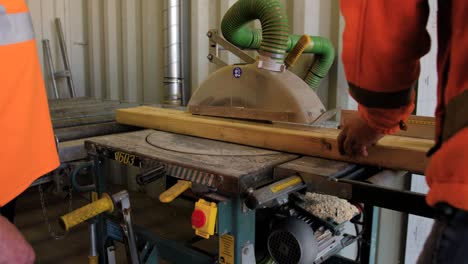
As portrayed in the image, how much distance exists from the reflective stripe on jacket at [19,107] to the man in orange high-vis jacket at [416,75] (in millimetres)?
562

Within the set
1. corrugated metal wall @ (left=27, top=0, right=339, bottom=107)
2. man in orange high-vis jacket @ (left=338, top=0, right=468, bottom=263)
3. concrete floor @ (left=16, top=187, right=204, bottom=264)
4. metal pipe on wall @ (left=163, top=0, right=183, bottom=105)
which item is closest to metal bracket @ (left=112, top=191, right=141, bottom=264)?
man in orange high-vis jacket @ (left=338, top=0, right=468, bottom=263)

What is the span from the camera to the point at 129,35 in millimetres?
3342

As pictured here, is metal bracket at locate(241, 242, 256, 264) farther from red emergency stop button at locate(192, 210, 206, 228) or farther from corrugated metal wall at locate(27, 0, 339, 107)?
corrugated metal wall at locate(27, 0, 339, 107)

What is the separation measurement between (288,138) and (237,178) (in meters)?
0.34

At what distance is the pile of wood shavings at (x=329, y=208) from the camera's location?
1417mm

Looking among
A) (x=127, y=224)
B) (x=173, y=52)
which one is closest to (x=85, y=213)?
(x=127, y=224)

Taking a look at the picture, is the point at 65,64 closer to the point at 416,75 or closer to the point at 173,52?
the point at 173,52

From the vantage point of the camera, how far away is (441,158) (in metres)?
0.54

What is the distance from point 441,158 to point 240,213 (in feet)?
2.19

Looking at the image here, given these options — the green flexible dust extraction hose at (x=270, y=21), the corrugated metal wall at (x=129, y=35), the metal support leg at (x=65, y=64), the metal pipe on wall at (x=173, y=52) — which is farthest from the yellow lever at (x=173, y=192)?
the metal support leg at (x=65, y=64)

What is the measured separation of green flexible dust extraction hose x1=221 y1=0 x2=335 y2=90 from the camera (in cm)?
155

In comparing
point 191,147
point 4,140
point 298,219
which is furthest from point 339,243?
point 4,140

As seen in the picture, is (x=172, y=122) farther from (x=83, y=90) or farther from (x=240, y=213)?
(x=83, y=90)

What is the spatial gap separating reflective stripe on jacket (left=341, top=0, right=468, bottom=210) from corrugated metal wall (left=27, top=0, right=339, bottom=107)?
1472 millimetres
